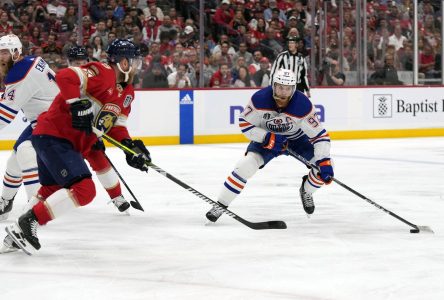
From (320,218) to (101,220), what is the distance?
120 cm

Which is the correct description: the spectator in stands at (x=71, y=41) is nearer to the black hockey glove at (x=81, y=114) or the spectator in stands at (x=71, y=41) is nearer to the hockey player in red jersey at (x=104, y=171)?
the hockey player in red jersey at (x=104, y=171)

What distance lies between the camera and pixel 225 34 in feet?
34.9

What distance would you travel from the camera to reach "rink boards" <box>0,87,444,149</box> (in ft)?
32.7

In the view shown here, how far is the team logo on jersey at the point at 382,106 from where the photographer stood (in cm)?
1099

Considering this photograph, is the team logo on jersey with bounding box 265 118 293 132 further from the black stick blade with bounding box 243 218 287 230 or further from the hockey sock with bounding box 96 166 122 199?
the hockey sock with bounding box 96 166 122 199

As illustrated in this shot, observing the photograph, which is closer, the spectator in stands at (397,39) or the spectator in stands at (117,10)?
the spectator in stands at (117,10)

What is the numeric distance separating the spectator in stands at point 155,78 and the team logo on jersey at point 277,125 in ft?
17.6

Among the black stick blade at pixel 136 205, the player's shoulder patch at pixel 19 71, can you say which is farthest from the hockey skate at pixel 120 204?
the player's shoulder patch at pixel 19 71

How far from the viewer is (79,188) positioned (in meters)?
3.82

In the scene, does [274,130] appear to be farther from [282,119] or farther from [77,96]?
[77,96]

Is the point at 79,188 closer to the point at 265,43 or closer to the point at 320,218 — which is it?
the point at 320,218

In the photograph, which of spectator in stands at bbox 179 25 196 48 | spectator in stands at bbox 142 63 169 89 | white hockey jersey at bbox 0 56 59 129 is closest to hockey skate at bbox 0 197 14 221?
white hockey jersey at bbox 0 56 59 129

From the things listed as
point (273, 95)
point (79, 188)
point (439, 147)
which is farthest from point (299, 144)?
point (439, 147)

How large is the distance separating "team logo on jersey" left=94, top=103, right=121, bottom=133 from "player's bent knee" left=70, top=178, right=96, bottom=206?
0.72 m
